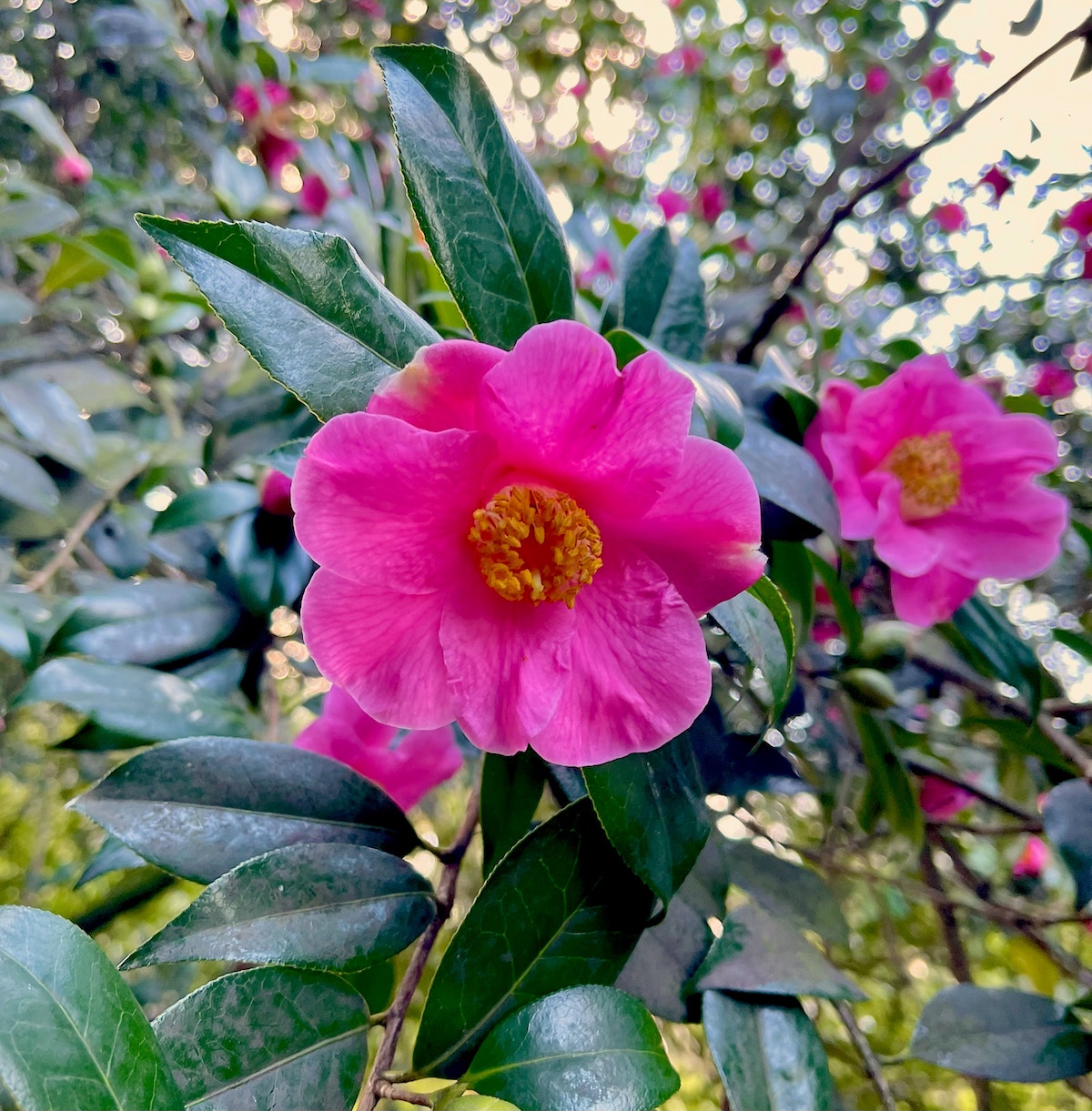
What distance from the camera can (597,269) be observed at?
5.31ft

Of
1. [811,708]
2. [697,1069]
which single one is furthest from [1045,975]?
[697,1069]

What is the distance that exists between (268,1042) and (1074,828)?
26.2 inches

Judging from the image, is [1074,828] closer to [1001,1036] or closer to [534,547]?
[1001,1036]

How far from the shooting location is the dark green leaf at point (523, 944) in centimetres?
44

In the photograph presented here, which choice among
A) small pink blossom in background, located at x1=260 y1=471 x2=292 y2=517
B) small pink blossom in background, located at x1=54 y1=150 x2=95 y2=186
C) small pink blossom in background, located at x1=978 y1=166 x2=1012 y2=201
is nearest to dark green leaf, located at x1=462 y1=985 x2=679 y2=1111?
small pink blossom in background, located at x1=260 y1=471 x2=292 y2=517

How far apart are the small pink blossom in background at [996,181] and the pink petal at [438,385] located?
166 centimetres

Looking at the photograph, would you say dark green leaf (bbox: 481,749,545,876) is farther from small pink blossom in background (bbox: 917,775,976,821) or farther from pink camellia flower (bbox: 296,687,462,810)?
small pink blossom in background (bbox: 917,775,976,821)

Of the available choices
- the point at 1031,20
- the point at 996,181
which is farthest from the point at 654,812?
the point at 996,181

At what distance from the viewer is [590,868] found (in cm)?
45

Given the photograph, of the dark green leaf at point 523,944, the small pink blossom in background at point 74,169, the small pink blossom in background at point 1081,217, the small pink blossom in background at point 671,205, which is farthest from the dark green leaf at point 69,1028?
the small pink blossom in background at point 671,205

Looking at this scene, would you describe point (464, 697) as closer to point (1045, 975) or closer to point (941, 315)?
point (1045, 975)

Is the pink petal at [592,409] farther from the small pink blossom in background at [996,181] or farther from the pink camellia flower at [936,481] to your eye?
the small pink blossom in background at [996,181]

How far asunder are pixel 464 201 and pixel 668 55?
94.7 inches

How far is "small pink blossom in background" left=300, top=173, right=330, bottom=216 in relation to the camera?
1405 millimetres
